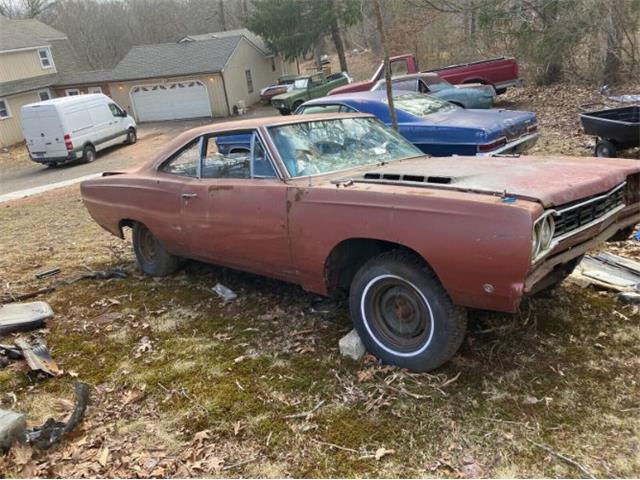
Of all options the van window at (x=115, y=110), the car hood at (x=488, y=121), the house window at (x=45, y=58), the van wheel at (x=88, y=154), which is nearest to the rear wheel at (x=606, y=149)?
the car hood at (x=488, y=121)

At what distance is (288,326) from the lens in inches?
169

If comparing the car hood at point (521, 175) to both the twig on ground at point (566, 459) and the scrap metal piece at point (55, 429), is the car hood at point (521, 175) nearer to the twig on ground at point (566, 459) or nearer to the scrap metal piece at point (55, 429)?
the twig on ground at point (566, 459)

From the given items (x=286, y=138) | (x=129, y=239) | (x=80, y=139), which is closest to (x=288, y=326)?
(x=286, y=138)

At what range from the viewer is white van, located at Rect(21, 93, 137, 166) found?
1922 cm

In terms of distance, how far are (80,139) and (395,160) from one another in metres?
18.2

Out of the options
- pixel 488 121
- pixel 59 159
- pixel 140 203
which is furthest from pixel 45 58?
pixel 140 203

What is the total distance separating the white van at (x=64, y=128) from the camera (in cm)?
1922

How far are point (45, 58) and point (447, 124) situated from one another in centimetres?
3181

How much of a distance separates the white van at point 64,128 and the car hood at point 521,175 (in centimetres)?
1805

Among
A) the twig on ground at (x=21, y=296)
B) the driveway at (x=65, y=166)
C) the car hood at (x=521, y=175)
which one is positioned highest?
the car hood at (x=521, y=175)

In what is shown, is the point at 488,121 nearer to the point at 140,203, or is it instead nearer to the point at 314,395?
the point at 140,203

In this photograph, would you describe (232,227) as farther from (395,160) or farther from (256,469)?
(256,469)

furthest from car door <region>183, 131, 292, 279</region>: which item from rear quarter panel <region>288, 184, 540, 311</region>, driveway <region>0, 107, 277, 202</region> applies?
driveway <region>0, 107, 277, 202</region>

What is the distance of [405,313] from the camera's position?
11.5ft
